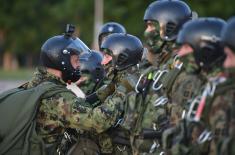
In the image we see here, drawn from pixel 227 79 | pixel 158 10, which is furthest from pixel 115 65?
pixel 227 79

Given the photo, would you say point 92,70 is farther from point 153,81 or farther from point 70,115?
point 153,81

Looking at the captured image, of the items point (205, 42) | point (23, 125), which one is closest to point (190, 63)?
point (205, 42)

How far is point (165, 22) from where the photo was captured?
7.64 m

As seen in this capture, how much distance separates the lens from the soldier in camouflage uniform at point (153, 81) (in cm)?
723

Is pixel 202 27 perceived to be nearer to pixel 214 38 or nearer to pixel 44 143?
pixel 214 38

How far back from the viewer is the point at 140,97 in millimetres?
7340

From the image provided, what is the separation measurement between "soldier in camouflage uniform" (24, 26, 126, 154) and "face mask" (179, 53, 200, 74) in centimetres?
135

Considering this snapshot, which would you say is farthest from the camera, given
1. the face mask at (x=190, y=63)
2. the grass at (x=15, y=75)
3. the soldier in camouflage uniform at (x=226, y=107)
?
the grass at (x=15, y=75)

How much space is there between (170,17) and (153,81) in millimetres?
704

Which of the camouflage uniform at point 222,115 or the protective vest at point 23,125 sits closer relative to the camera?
the camouflage uniform at point 222,115

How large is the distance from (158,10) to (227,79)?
189cm

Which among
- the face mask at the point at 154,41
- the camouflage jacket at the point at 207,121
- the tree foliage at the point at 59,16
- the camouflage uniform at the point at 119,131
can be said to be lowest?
the tree foliage at the point at 59,16

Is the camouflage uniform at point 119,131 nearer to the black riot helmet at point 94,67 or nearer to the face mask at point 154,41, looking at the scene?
the face mask at point 154,41

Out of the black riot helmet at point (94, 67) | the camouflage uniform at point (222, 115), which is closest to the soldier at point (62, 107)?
the black riot helmet at point (94, 67)
